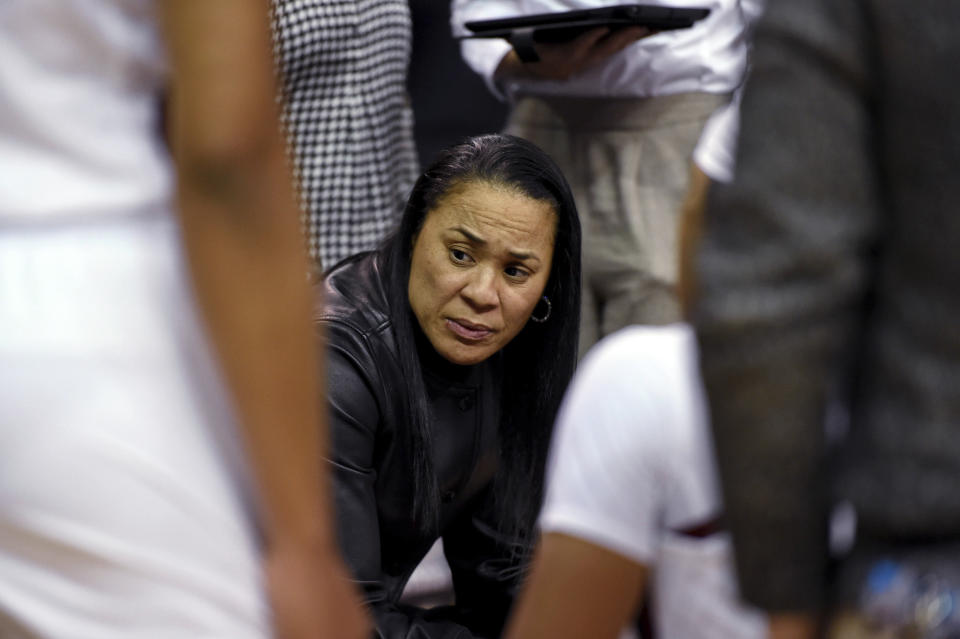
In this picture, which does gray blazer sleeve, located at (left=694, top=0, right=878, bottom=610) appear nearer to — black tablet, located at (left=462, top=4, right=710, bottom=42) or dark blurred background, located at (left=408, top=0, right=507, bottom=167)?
black tablet, located at (left=462, top=4, right=710, bottom=42)

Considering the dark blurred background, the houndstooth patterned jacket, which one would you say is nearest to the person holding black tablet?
the houndstooth patterned jacket

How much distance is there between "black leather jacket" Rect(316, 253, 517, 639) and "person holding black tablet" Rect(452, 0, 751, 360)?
42cm

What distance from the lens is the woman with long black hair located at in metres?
2.51

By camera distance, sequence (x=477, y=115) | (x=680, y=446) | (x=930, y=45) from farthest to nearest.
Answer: (x=477, y=115), (x=680, y=446), (x=930, y=45)

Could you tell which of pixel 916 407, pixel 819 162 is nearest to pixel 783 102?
pixel 819 162

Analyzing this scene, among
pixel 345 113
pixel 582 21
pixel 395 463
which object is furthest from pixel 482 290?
pixel 582 21

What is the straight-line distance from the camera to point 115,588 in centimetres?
105

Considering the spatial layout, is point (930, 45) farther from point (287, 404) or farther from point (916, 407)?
point (287, 404)

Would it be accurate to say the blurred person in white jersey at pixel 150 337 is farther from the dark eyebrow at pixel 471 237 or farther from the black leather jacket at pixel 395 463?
the dark eyebrow at pixel 471 237

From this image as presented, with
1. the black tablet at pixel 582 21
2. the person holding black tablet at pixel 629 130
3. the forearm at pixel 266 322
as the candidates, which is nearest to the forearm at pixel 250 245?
the forearm at pixel 266 322

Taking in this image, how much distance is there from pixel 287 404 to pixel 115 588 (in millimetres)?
172

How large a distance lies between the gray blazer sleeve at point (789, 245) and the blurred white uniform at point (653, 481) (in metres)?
0.21

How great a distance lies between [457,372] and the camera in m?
2.67

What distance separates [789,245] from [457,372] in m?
1.66
